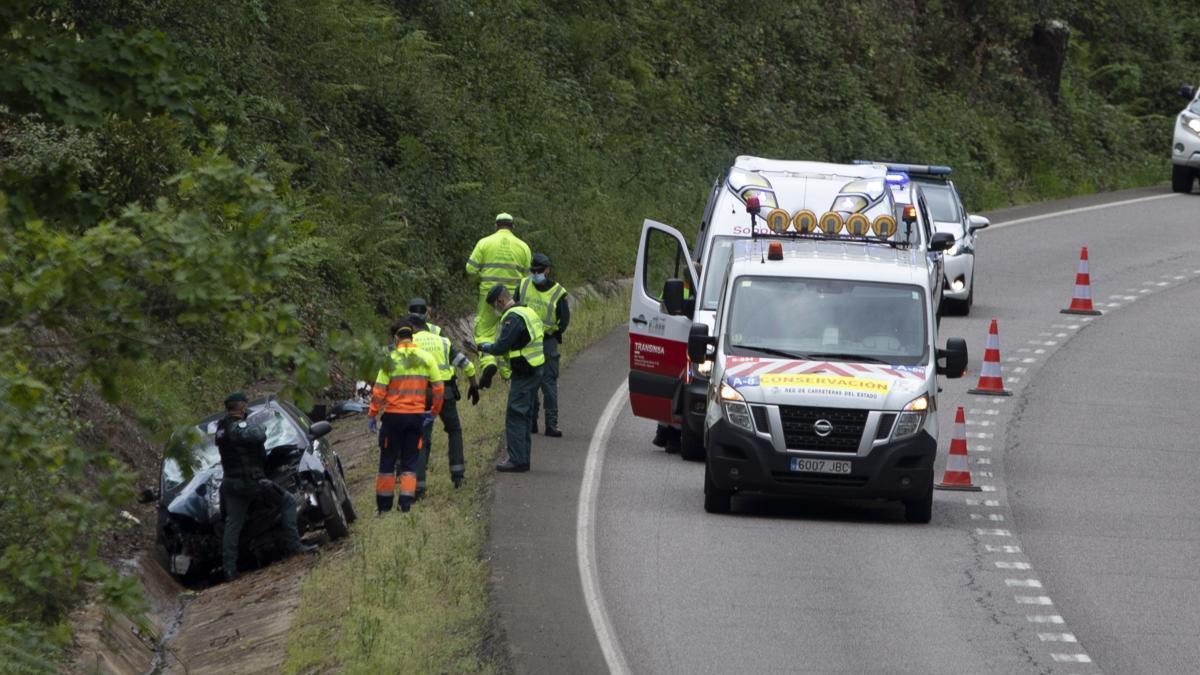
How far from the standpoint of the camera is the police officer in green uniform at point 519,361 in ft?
55.8

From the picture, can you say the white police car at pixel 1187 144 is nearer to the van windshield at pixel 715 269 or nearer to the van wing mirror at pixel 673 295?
the van windshield at pixel 715 269

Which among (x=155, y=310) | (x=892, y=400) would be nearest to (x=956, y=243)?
Answer: (x=892, y=400)

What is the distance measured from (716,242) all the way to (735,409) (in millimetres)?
3527

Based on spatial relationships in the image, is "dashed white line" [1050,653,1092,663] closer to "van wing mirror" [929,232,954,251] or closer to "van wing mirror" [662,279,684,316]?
"van wing mirror" [662,279,684,316]

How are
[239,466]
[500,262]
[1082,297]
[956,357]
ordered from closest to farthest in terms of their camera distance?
[956,357] < [239,466] < [500,262] < [1082,297]

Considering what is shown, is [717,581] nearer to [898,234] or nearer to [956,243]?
[898,234]

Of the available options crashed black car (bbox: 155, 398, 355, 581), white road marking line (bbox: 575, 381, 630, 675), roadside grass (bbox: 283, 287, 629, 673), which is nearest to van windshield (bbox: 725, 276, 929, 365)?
white road marking line (bbox: 575, 381, 630, 675)

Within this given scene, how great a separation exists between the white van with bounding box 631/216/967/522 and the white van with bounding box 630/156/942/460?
0.71 meters

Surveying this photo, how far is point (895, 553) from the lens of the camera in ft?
48.4

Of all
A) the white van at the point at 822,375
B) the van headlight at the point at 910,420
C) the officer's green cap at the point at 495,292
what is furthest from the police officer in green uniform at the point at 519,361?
the van headlight at the point at 910,420

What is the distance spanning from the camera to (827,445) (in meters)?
15.3

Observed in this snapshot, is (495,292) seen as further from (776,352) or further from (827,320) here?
(827,320)

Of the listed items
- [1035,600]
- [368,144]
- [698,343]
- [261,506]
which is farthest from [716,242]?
[368,144]

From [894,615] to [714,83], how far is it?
87.7 feet
